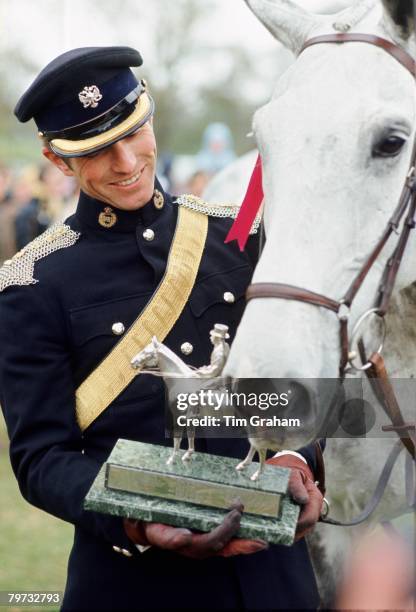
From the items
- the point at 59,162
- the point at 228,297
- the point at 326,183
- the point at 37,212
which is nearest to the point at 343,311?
the point at 326,183

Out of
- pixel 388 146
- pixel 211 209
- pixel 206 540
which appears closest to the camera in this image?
pixel 206 540

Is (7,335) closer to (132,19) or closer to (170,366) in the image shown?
(170,366)

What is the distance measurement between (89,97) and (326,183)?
2.60 ft

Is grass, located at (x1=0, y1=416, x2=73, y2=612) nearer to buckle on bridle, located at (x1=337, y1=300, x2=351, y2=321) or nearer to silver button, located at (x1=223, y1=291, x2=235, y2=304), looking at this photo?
silver button, located at (x1=223, y1=291, x2=235, y2=304)

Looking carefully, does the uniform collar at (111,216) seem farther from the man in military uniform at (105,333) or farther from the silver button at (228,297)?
the silver button at (228,297)

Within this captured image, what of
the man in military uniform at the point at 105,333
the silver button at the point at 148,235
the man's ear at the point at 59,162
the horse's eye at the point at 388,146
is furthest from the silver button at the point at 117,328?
the horse's eye at the point at 388,146

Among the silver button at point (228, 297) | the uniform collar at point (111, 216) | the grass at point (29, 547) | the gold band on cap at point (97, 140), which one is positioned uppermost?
the gold band on cap at point (97, 140)

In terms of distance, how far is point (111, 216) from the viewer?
8.77ft

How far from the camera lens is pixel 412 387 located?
9.83ft

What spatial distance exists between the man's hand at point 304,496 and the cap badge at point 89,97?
1135 mm

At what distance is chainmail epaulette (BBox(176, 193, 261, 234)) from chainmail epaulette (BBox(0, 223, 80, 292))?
0.39m

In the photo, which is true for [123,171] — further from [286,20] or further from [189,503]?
[189,503]

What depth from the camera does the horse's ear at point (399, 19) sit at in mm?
2373

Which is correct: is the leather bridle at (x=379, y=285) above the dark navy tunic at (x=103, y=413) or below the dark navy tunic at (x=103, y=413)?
above
